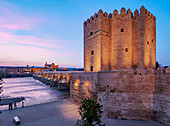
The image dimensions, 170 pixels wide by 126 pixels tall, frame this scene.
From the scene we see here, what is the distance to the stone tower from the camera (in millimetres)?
15992

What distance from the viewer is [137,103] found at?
10.2 meters

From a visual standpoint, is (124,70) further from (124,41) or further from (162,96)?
(124,41)

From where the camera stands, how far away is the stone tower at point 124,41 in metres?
16.0

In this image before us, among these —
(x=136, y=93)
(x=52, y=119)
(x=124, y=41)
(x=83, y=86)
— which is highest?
(x=124, y=41)

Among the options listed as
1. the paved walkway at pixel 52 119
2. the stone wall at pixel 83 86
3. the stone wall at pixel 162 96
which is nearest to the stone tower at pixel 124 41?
the stone wall at pixel 83 86

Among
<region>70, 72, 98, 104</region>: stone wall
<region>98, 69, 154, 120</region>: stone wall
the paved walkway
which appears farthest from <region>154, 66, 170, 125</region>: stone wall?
<region>70, 72, 98, 104</region>: stone wall

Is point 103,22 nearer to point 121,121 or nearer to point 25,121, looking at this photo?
point 121,121

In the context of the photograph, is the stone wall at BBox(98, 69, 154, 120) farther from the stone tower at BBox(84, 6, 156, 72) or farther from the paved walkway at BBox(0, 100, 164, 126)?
the stone tower at BBox(84, 6, 156, 72)

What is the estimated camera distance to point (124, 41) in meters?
16.4

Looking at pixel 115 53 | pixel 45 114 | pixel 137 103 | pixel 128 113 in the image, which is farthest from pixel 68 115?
pixel 115 53

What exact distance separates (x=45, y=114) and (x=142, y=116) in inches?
443

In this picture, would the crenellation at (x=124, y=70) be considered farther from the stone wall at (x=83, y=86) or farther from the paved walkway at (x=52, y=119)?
the paved walkway at (x=52, y=119)

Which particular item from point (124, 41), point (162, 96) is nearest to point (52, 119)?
point (162, 96)

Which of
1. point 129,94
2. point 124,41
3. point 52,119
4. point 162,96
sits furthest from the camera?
point 124,41
